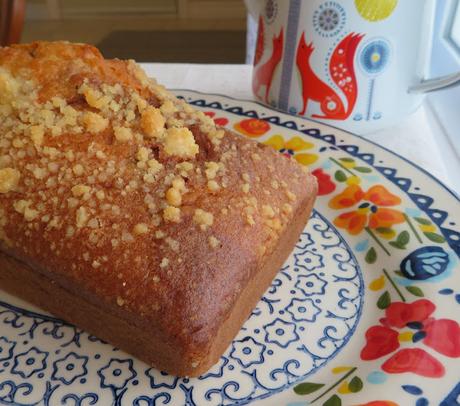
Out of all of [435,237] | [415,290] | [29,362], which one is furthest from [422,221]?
[29,362]

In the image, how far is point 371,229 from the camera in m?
0.82

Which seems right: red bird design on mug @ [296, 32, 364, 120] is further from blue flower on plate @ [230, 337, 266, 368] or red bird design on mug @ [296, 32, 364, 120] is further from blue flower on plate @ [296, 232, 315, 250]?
→ blue flower on plate @ [230, 337, 266, 368]

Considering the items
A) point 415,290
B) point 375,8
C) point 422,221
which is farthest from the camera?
point 375,8

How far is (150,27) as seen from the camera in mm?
4637

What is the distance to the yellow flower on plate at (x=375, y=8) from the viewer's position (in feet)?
2.95

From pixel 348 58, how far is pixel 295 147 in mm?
186

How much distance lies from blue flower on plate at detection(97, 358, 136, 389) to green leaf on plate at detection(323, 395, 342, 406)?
0.22m

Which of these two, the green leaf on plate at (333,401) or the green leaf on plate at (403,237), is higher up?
the green leaf on plate at (403,237)

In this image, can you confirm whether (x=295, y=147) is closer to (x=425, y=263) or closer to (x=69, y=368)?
(x=425, y=263)

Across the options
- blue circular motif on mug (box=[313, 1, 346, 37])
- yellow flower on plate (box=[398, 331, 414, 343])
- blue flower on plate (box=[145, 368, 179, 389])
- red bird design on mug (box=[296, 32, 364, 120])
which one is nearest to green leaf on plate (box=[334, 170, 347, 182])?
red bird design on mug (box=[296, 32, 364, 120])

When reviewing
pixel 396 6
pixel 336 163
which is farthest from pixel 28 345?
pixel 396 6

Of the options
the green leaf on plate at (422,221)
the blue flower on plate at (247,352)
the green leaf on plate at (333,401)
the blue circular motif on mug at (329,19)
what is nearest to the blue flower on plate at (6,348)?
the blue flower on plate at (247,352)

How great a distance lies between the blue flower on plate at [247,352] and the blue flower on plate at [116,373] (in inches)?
4.9

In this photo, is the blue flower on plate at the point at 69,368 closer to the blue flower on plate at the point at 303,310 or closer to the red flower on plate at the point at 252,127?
the blue flower on plate at the point at 303,310
